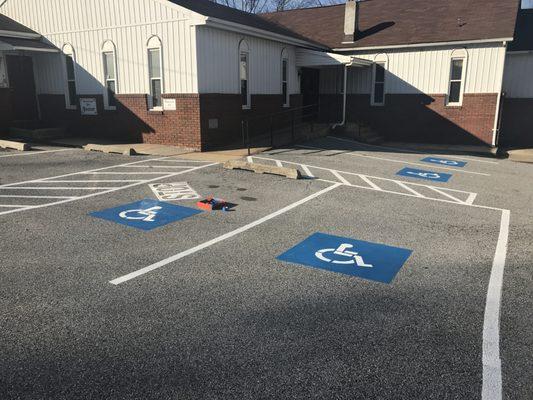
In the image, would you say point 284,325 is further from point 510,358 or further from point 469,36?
point 469,36

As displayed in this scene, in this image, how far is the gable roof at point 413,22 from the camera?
19.0m

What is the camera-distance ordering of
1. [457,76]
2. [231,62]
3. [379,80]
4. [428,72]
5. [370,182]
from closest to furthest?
[370,182], [231,62], [457,76], [428,72], [379,80]

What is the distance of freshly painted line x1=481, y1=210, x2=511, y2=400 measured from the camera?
3.34m

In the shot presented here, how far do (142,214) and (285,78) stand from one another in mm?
13217

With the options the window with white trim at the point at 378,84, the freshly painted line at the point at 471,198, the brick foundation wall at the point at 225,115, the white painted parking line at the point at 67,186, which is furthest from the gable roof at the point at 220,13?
the freshly painted line at the point at 471,198

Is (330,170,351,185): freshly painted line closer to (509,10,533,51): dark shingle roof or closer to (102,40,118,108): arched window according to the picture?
(102,40,118,108): arched window

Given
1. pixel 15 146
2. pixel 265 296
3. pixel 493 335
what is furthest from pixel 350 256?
pixel 15 146

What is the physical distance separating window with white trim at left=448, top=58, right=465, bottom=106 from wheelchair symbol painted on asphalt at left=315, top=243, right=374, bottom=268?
51.7ft

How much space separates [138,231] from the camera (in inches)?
271

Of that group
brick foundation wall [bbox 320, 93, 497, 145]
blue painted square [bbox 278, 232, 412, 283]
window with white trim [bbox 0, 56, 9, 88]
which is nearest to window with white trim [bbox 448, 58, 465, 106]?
brick foundation wall [bbox 320, 93, 497, 145]

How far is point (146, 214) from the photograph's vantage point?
7848 mm

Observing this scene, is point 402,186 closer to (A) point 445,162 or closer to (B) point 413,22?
(A) point 445,162

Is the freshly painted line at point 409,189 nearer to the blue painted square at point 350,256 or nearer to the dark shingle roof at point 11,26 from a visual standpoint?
the blue painted square at point 350,256

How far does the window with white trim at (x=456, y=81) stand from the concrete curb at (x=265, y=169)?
39.3 ft
